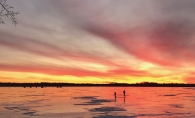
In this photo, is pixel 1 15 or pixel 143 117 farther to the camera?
pixel 143 117

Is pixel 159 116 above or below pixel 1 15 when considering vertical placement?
below

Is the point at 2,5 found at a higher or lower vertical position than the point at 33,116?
higher

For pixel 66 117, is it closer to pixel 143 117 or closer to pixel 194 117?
pixel 143 117

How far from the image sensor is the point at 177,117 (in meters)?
22.8

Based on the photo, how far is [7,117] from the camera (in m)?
21.9

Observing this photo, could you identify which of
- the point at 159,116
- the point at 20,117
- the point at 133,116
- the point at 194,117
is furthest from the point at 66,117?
the point at 194,117

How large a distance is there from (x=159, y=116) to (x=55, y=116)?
9867 millimetres

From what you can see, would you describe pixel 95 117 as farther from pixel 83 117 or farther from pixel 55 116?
pixel 55 116

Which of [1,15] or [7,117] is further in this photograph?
[7,117]

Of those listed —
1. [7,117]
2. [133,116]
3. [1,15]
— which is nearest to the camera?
[1,15]

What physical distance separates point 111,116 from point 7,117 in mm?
9576

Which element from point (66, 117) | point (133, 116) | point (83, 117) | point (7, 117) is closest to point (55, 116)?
point (66, 117)

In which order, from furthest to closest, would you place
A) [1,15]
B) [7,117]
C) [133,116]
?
[133,116] < [7,117] < [1,15]

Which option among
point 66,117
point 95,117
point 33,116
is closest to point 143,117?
point 95,117
